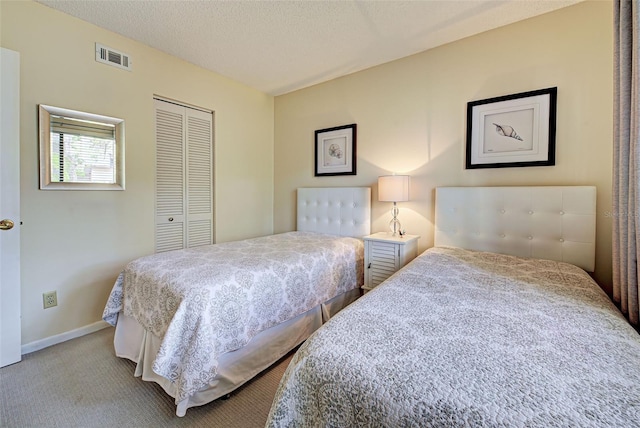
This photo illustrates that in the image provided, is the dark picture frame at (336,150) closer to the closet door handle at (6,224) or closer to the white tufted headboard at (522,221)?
the white tufted headboard at (522,221)

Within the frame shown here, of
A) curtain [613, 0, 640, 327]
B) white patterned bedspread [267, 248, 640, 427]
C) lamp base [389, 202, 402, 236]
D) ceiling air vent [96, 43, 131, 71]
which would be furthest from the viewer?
lamp base [389, 202, 402, 236]

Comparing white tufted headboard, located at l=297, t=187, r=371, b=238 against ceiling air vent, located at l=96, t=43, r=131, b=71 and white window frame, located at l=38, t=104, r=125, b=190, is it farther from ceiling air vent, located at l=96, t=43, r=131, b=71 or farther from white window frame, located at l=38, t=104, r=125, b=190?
ceiling air vent, located at l=96, t=43, r=131, b=71

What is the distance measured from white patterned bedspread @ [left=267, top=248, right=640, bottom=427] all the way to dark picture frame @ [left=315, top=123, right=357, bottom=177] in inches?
84.9

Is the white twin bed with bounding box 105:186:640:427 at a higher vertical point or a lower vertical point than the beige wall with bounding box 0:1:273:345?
lower

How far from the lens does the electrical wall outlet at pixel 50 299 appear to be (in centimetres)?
210

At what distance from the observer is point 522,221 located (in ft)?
6.93

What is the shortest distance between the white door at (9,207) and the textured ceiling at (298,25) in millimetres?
669

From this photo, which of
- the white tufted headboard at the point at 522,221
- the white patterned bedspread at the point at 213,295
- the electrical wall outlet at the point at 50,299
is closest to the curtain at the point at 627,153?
the white tufted headboard at the point at 522,221

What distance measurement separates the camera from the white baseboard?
201cm

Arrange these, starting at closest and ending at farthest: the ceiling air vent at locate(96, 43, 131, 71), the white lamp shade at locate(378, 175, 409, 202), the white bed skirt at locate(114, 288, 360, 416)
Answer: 1. the white bed skirt at locate(114, 288, 360, 416)
2. the ceiling air vent at locate(96, 43, 131, 71)
3. the white lamp shade at locate(378, 175, 409, 202)

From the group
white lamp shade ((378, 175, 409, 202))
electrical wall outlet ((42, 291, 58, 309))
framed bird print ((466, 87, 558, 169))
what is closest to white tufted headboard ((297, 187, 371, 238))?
white lamp shade ((378, 175, 409, 202))

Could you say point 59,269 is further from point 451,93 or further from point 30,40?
point 451,93

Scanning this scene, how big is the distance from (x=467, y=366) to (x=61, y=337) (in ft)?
9.49

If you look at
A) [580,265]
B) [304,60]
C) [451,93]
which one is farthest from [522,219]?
[304,60]
